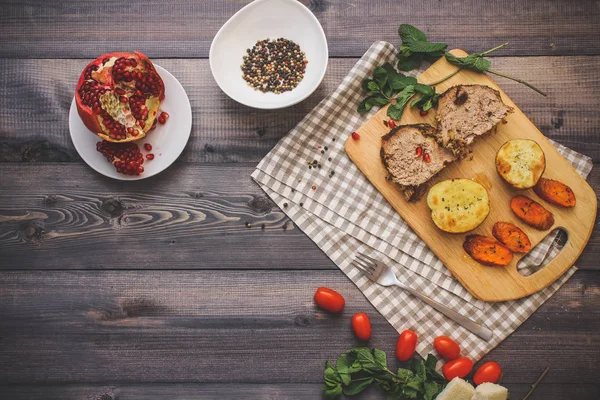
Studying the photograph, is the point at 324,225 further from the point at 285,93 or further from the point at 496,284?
the point at 496,284

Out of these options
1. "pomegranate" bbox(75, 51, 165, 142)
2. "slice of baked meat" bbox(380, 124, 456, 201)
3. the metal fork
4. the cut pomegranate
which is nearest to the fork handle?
the metal fork

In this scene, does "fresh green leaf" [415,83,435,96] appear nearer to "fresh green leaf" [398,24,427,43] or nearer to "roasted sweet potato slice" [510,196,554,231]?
"fresh green leaf" [398,24,427,43]

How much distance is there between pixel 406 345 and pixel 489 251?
2.67ft

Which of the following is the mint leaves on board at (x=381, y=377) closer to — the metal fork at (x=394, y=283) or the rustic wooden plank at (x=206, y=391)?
the rustic wooden plank at (x=206, y=391)

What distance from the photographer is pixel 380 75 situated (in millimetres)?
3535

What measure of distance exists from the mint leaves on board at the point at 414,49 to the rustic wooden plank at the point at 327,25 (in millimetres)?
126

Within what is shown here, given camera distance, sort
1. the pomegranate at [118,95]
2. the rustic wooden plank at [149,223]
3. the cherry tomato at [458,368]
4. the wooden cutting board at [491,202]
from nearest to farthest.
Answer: the pomegranate at [118,95]
the cherry tomato at [458,368]
the wooden cutting board at [491,202]
the rustic wooden plank at [149,223]

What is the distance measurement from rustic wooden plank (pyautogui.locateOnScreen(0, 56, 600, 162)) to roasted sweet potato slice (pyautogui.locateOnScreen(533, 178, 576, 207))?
39 centimetres

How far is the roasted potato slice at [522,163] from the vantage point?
11.1 feet

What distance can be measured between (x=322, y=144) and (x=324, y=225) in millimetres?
556

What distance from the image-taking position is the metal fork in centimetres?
344

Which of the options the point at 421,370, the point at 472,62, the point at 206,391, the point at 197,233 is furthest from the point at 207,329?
the point at 472,62

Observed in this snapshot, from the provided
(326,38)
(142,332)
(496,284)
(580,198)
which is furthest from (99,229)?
(580,198)

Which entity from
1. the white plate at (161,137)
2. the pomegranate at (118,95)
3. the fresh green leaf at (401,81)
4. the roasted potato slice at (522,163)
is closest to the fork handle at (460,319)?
the roasted potato slice at (522,163)
